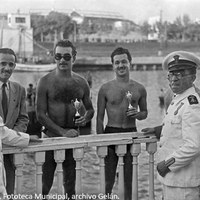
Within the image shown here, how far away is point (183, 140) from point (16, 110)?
1.95m

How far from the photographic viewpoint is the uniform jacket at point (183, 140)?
165 inches

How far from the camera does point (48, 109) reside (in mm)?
5656

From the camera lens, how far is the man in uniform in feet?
13.8

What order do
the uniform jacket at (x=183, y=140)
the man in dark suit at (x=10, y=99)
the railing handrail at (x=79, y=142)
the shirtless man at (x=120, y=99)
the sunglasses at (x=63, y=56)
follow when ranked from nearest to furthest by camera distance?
1. the uniform jacket at (x=183, y=140)
2. the railing handrail at (x=79, y=142)
3. the man in dark suit at (x=10, y=99)
4. the sunglasses at (x=63, y=56)
5. the shirtless man at (x=120, y=99)

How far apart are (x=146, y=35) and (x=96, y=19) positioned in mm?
32185

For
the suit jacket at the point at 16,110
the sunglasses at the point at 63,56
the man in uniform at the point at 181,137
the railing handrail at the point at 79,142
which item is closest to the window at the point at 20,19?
the sunglasses at the point at 63,56

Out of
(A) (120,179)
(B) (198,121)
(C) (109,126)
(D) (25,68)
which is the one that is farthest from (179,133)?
(D) (25,68)

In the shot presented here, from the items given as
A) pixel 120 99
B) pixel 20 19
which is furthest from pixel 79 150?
pixel 20 19

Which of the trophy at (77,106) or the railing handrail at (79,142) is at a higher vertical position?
the trophy at (77,106)

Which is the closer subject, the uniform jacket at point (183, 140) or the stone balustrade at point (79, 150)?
the uniform jacket at point (183, 140)

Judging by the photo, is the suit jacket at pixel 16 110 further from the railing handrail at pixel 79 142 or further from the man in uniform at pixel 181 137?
the man in uniform at pixel 181 137

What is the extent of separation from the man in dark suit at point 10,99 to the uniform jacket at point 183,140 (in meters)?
1.65

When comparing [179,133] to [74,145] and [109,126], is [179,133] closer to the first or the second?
[74,145]

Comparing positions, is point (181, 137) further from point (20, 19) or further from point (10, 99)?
point (20, 19)
